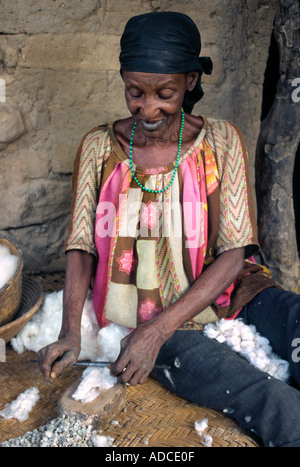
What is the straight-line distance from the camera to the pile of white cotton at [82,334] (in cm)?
217

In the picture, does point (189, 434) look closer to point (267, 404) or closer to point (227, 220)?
point (267, 404)

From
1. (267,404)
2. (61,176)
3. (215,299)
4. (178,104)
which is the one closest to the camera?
(267,404)

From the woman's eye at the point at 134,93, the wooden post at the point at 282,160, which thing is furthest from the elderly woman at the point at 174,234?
the wooden post at the point at 282,160

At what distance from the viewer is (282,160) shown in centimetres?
269

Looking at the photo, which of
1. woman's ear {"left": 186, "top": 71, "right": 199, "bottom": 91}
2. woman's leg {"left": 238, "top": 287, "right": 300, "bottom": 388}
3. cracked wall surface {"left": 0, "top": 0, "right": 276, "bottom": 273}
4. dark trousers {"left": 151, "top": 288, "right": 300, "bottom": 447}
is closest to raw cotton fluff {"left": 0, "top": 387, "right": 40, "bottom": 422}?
Result: dark trousers {"left": 151, "top": 288, "right": 300, "bottom": 447}

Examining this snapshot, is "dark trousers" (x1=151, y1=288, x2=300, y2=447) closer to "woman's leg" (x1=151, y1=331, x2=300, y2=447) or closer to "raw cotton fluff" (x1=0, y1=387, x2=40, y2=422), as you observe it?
"woman's leg" (x1=151, y1=331, x2=300, y2=447)

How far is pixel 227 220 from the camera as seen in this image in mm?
2082

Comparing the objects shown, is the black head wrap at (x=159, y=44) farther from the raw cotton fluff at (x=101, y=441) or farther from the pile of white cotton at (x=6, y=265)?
the raw cotton fluff at (x=101, y=441)

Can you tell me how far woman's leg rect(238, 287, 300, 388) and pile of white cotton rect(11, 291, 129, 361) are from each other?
0.53 m

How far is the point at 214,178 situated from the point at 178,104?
336 millimetres

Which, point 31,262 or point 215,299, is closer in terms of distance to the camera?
point 215,299

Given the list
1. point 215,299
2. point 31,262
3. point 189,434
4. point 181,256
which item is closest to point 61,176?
point 31,262

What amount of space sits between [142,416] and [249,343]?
1.66 feet

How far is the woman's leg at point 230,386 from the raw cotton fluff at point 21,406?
47 cm
